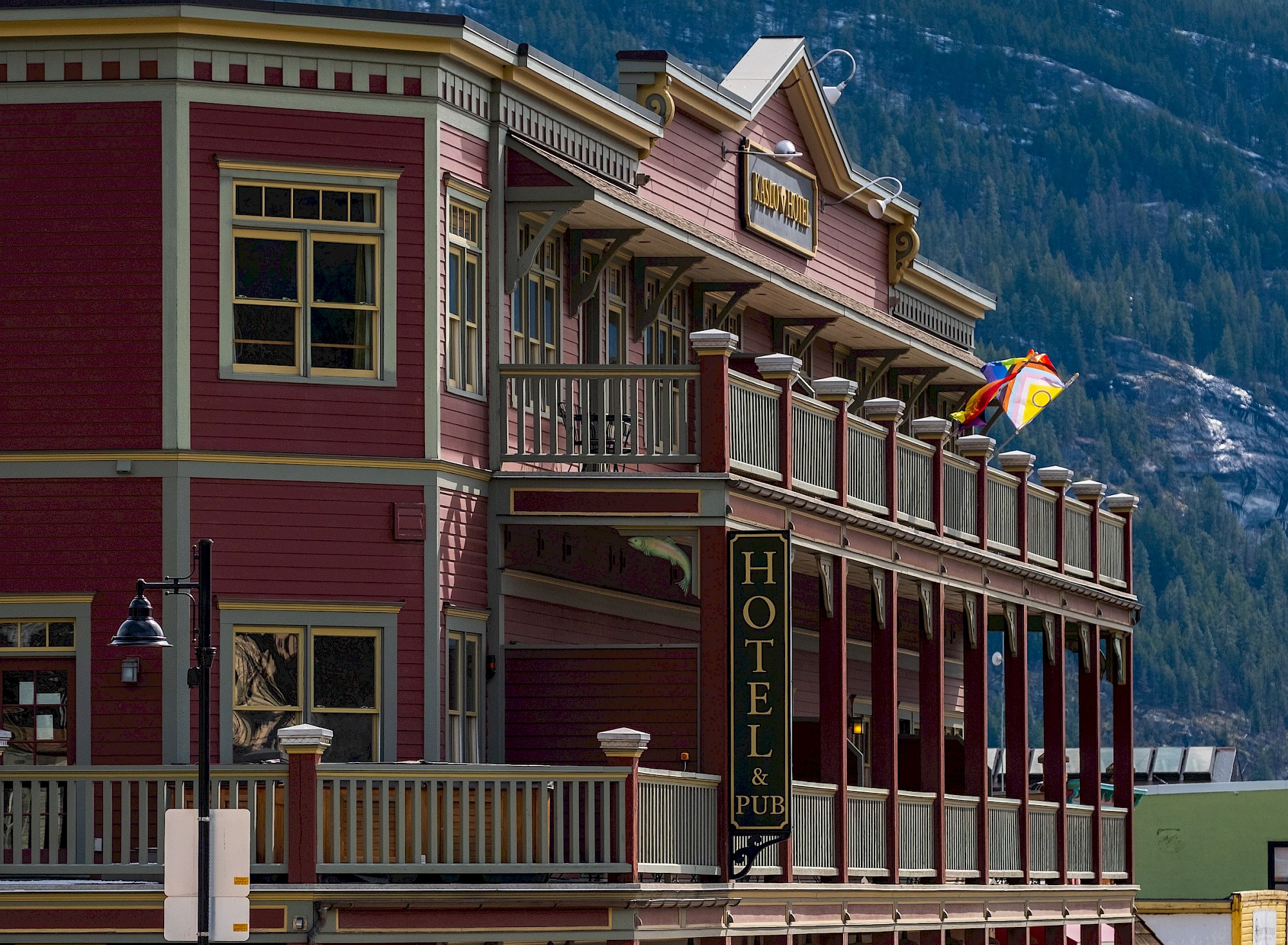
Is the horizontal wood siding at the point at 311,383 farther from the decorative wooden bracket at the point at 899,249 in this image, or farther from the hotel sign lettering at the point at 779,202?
the decorative wooden bracket at the point at 899,249

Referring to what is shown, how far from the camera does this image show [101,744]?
2538 cm

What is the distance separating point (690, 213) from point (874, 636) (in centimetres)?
599

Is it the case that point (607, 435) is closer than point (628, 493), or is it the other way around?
point (628, 493)

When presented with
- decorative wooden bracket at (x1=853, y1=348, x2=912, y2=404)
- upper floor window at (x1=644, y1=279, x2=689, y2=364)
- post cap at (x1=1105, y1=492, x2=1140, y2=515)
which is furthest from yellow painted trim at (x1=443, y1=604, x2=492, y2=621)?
post cap at (x1=1105, y1=492, x2=1140, y2=515)

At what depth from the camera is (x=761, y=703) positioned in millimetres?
26047

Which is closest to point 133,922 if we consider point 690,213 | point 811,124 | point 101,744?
point 101,744

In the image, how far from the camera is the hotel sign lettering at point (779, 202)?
36.2 meters

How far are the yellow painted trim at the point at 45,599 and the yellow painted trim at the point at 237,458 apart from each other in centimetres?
128

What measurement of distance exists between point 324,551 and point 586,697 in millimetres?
3631

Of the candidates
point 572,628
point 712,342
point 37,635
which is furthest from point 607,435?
point 37,635

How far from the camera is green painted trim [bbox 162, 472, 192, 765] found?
25109 mm

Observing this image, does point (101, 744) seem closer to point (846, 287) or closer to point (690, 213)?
point (690, 213)

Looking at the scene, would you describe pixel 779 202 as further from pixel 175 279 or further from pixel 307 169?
pixel 175 279

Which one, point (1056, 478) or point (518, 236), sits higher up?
point (518, 236)
